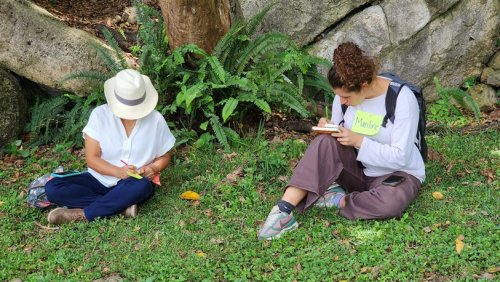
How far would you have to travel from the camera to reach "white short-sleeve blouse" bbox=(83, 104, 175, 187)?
603cm

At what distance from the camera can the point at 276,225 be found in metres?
5.57

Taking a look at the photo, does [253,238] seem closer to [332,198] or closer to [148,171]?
[332,198]

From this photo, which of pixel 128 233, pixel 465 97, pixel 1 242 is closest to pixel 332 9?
pixel 465 97

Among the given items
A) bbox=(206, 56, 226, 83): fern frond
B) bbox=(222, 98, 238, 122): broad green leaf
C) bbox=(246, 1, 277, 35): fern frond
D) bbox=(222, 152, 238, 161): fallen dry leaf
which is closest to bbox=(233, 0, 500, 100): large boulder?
bbox=(246, 1, 277, 35): fern frond

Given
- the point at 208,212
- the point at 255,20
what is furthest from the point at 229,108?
the point at 208,212

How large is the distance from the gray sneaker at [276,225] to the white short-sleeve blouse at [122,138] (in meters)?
1.33

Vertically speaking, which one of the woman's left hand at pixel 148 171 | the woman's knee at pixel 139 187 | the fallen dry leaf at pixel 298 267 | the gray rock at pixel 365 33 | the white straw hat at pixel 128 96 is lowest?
the fallen dry leaf at pixel 298 267

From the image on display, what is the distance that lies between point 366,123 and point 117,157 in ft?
7.55

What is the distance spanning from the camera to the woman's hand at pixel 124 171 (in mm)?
6051

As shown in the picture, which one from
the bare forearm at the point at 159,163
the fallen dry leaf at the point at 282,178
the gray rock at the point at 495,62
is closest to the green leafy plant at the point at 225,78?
the fallen dry leaf at the point at 282,178

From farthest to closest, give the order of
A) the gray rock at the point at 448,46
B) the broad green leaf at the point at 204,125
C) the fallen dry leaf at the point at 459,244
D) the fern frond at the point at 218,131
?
the gray rock at the point at 448,46 → the broad green leaf at the point at 204,125 → the fern frond at the point at 218,131 → the fallen dry leaf at the point at 459,244

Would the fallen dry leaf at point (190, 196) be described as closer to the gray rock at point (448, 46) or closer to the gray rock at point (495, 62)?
the gray rock at point (448, 46)

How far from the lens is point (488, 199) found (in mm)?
6000

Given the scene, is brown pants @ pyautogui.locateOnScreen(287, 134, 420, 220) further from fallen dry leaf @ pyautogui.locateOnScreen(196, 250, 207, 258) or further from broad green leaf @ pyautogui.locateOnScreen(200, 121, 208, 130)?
broad green leaf @ pyautogui.locateOnScreen(200, 121, 208, 130)
